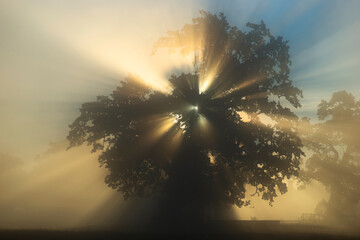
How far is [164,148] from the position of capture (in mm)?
17891

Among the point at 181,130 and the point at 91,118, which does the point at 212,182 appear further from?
the point at 91,118

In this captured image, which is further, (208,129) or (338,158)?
(338,158)

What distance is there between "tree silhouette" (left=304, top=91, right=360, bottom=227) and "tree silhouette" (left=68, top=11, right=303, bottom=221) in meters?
15.1

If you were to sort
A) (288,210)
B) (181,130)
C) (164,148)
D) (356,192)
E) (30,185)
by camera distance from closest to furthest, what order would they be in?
(164,148) < (181,130) < (356,192) < (30,185) < (288,210)

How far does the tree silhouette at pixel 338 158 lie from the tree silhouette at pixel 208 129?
15.1 meters

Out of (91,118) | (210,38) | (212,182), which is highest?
(210,38)

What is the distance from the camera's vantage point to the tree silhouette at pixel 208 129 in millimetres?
17234

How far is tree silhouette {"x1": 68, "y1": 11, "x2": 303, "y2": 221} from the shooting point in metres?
17.2

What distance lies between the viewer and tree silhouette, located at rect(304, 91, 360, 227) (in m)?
30.0

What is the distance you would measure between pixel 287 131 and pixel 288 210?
5080 cm

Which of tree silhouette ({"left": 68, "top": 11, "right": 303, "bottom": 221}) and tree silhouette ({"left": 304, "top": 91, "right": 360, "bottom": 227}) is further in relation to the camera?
tree silhouette ({"left": 304, "top": 91, "right": 360, "bottom": 227})

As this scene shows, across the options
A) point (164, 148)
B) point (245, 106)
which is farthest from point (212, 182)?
point (245, 106)

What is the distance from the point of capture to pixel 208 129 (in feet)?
59.0

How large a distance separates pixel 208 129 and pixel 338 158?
22.4 meters
